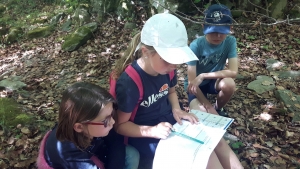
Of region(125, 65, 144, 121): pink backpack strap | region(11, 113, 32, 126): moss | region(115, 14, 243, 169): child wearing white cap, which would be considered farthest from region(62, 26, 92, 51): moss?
→ region(125, 65, 144, 121): pink backpack strap

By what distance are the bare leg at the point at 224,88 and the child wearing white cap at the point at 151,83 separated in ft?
2.31

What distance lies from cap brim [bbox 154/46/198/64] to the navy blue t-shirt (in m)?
0.23

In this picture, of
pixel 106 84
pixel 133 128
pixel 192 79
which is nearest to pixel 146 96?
pixel 133 128

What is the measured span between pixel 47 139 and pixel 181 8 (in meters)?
4.15

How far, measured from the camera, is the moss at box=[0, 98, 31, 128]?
2.64 m

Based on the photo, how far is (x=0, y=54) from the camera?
18.7 ft

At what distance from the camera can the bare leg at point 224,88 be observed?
2447 mm

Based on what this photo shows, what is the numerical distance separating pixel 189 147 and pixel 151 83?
1.63ft

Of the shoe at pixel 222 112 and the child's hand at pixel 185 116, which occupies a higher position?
the child's hand at pixel 185 116

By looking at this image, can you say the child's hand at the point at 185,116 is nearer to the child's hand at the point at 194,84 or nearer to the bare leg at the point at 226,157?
the bare leg at the point at 226,157

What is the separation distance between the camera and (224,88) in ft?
8.09

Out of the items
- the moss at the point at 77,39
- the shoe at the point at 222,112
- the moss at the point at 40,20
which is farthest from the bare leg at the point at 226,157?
the moss at the point at 40,20

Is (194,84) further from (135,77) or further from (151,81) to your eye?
(135,77)

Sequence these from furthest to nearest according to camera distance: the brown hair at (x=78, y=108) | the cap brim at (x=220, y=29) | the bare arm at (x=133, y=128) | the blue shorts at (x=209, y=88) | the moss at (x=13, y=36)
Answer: the moss at (x=13, y=36)
the blue shorts at (x=209, y=88)
the cap brim at (x=220, y=29)
the bare arm at (x=133, y=128)
the brown hair at (x=78, y=108)
